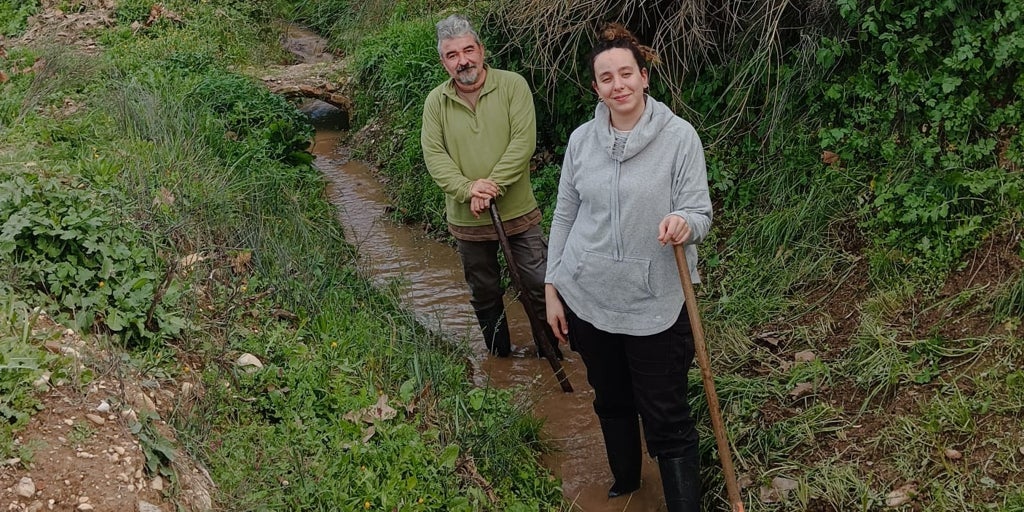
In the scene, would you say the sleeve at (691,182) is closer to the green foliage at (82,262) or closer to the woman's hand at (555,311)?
the woman's hand at (555,311)

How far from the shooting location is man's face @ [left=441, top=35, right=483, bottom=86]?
469 cm

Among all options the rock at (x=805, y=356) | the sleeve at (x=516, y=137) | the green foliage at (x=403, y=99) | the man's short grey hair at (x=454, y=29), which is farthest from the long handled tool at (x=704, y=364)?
the green foliage at (x=403, y=99)

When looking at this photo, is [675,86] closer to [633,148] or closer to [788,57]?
[788,57]

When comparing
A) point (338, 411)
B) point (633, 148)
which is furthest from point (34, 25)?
point (633, 148)

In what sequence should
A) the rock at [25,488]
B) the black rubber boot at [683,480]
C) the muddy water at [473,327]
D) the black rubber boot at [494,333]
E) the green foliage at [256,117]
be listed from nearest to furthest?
A: the rock at [25,488], the black rubber boot at [683,480], the muddy water at [473,327], the black rubber boot at [494,333], the green foliage at [256,117]

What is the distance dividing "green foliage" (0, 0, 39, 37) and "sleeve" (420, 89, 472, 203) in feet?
26.6

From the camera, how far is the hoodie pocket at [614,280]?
3291 millimetres

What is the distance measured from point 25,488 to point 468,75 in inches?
115

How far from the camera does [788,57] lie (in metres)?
5.32

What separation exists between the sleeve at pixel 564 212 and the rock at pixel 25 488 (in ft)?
6.65

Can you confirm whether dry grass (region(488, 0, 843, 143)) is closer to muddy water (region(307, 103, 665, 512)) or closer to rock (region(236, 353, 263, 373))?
muddy water (region(307, 103, 665, 512))

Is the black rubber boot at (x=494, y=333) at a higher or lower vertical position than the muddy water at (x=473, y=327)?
higher

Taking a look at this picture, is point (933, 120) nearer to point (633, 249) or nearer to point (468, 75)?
point (633, 249)

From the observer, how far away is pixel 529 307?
500cm
